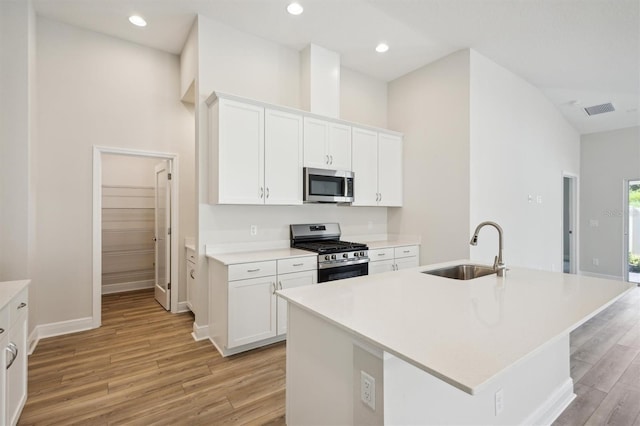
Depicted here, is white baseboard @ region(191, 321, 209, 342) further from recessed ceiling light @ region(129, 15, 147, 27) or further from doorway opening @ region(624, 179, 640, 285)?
doorway opening @ region(624, 179, 640, 285)

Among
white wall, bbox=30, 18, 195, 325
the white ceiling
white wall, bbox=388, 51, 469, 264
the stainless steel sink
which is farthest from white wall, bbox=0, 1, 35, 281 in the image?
white wall, bbox=388, 51, 469, 264

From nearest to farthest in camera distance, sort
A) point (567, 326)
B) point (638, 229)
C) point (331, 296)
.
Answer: point (567, 326), point (331, 296), point (638, 229)

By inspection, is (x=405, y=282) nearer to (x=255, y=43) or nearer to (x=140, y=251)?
(x=255, y=43)

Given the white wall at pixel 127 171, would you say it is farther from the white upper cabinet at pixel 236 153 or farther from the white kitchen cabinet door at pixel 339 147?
the white kitchen cabinet door at pixel 339 147

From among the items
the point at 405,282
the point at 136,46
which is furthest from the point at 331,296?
the point at 136,46

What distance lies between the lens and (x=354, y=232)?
4418 millimetres

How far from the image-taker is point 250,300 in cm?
289

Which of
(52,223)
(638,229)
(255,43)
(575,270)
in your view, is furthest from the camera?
(575,270)

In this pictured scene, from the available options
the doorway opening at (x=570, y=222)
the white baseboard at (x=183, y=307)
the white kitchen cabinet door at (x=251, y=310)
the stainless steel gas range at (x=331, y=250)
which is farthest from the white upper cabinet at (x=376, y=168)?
the doorway opening at (x=570, y=222)

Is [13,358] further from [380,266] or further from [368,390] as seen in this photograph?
[380,266]

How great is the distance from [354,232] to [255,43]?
2693 mm

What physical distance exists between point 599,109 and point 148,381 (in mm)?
7370

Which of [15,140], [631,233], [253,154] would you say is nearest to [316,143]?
[253,154]

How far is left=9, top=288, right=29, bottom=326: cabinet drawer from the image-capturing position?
70.7 inches
